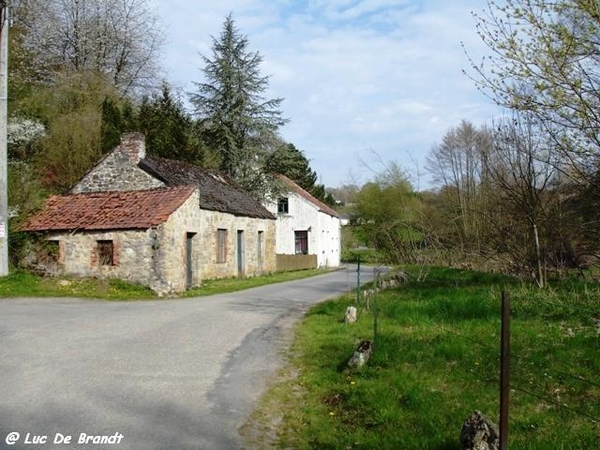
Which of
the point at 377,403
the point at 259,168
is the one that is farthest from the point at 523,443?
the point at 259,168

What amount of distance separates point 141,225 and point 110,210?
2.38 m

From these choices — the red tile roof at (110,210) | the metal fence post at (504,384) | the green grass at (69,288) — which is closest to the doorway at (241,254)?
the red tile roof at (110,210)

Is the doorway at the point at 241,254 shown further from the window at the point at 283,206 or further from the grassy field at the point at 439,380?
the window at the point at 283,206

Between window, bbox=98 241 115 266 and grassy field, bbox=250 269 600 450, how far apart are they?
10.2 m

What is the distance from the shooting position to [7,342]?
33.7 ft

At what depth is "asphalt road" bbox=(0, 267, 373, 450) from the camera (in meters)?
5.86

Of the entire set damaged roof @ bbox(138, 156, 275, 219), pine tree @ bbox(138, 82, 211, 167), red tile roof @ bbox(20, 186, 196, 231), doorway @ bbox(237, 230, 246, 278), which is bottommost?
Answer: doorway @ bbox(237, 230, 246, 278)

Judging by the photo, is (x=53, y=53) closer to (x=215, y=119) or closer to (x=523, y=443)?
(x=215, y=119)

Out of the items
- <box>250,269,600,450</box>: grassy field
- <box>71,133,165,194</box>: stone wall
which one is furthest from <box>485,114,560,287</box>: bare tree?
<box>71,133,165,194</box>: stone wall

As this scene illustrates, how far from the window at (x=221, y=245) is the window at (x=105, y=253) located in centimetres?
595

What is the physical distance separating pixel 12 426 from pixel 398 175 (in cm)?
3552

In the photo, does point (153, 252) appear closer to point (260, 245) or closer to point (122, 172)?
point (122, 172)

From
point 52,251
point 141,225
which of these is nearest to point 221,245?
point 141,225

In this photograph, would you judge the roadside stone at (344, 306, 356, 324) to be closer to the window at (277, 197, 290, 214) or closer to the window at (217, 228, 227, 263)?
the window at (217, 228, 227, 263)
